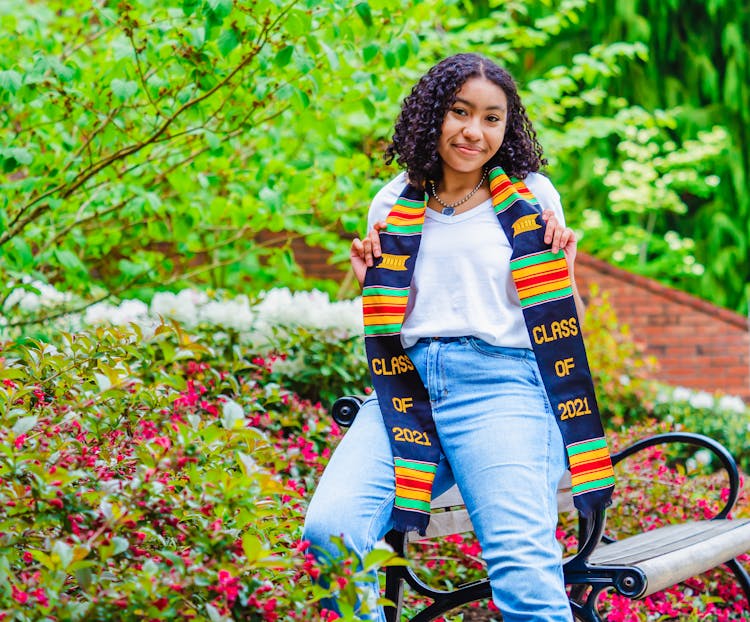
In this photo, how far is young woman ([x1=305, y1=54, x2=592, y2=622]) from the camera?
2064 millimetres

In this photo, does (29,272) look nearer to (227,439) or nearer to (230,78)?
(230,78)

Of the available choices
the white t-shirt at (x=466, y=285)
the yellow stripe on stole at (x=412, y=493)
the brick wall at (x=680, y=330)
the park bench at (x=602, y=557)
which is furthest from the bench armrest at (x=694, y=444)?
the brick wall at (x=680, y=330)

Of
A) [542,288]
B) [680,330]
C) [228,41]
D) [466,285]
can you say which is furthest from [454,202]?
[680,330]

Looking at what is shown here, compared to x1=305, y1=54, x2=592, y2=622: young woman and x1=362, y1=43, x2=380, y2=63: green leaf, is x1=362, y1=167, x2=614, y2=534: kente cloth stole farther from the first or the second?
x1=362, y1=43, x2=380, y2=63: green leaf

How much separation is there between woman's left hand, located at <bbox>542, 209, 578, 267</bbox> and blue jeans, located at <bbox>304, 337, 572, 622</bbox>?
0.91 ft

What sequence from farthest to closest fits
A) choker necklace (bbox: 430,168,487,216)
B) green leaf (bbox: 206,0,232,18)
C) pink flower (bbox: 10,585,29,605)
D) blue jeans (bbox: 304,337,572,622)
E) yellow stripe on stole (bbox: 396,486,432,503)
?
green leaf (bbox: 206,0,232,18), choker necklace (bbox: 430,168,487,216), yellow stripe on stole (bbox: 396,486,432,503), blue jeans (bbox: 304,337,572,622), pink flower (bbox: 10,585,29,605)

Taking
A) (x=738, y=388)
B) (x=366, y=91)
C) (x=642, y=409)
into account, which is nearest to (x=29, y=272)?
(x=366, y=91)

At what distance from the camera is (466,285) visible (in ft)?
7.70

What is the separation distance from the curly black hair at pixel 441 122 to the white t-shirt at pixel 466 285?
0.16 meters

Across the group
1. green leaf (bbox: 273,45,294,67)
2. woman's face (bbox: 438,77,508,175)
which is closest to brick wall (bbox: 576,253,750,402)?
green leaf (bbox: 273,45,294,67)

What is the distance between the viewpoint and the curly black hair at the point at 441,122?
2455 millimetres

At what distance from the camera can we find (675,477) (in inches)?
151

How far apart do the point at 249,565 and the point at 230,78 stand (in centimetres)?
219

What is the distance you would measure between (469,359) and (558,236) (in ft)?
1.27
